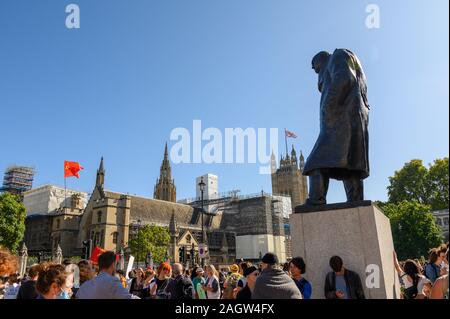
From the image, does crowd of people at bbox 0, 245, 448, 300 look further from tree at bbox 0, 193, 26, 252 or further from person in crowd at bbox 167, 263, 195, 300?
tree at bbox 0, 193, 26, 252

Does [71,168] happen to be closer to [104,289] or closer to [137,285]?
[137,285]

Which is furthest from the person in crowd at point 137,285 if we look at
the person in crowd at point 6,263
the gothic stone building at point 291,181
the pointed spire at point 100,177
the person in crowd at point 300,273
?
the gothic stone building at point 291,181

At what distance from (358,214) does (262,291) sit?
7.89 ft

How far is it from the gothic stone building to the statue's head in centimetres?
9482

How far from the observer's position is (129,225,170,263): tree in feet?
166

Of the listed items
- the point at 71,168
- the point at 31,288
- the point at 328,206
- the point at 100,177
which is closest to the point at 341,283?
the point at 328,206

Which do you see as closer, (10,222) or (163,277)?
(163,277)

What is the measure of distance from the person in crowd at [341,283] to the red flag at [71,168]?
55130 millimetres

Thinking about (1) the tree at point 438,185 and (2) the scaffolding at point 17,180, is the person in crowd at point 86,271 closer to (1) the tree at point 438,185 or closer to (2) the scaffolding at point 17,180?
(1) the tree at point 438,185

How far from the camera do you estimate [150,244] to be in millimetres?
51188

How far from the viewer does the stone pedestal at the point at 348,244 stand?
5.34 meters

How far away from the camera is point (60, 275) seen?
427 cm

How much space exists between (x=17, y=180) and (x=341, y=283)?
3660 inches

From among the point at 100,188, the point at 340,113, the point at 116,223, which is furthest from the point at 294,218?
the point at 100,188
